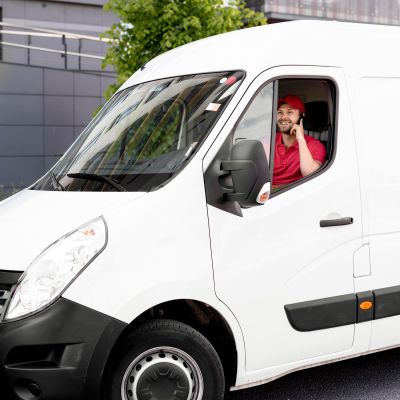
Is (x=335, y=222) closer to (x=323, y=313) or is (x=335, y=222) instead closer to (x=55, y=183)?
(x=323, y=313)

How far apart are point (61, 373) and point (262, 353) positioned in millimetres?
1113

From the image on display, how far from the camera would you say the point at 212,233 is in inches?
140

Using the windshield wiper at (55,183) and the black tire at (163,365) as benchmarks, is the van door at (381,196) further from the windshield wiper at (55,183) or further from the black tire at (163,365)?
the windshield wiper at (55,183)

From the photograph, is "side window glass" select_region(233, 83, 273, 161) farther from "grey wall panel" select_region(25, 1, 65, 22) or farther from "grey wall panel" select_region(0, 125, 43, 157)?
"grey wall panel" select_region(25, 1, 65, 22)

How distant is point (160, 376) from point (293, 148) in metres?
1.58

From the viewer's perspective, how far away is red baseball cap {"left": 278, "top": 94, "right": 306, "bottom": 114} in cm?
414

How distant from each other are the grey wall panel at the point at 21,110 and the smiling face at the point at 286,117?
1228 centimetres

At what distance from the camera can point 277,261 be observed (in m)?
3.75

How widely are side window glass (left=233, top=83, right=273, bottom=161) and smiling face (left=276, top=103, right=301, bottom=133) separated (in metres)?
0.26

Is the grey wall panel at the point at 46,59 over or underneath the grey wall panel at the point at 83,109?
over

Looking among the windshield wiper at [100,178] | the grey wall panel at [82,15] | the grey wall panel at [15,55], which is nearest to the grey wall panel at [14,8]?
the grey wall panel at [82,15]

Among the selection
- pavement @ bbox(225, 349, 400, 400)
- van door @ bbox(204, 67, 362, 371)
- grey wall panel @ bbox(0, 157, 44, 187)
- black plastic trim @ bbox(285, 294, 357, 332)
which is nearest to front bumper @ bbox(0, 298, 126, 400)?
van door @ bbox(204, 67, 362, 371)

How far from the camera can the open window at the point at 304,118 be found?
3.83 metres


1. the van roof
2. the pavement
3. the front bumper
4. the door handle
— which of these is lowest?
the pavement
